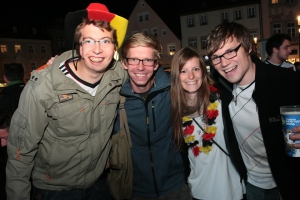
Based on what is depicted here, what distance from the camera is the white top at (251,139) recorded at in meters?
2.98

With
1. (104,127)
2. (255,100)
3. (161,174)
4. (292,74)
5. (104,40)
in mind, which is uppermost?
(104,40)

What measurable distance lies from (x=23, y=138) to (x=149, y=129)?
146 cm

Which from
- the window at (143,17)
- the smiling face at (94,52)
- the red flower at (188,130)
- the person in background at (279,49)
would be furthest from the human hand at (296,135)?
the window at (143,17)

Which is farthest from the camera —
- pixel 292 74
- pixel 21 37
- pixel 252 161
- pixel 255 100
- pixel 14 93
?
pixel 21 37

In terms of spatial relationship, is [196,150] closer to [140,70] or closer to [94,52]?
[140,70]

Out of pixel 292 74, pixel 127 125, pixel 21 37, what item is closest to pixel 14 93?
pixel 127 125

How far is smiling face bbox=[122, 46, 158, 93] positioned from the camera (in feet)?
10.9

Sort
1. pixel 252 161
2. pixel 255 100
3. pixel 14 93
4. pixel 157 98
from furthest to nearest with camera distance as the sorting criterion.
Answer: pixel 14 93
pixel 157 98
pixel 252 161
pixel 255 100

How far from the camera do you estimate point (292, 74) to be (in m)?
2.69

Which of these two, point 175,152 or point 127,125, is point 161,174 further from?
point 127,125

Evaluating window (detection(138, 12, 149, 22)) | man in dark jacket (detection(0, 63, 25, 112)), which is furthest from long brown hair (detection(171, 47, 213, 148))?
window (detection(138, 12, 149, 22))

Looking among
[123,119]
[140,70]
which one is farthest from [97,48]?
[123,119]

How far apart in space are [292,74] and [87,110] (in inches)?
89.6

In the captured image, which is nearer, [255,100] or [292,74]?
[292,74]
